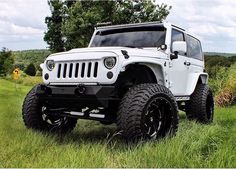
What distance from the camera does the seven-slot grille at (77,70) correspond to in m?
5.80

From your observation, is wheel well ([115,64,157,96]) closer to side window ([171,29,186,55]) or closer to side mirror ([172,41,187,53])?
side mirror ([172,41,187,53])

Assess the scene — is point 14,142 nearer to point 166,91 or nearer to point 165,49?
point 166,91

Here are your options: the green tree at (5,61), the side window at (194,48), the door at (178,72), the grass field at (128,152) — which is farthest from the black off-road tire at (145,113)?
the green tree at (5,61)

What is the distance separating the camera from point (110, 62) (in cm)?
567

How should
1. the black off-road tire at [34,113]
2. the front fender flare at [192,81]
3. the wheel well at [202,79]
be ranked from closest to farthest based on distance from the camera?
the black off-road tire at [34,113] → the front fender flare at [192,81] → the wheel well at [202,79]

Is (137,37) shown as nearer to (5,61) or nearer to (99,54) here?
(99,54)

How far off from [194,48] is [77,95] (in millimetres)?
4187

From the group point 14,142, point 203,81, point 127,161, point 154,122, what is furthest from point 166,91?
point 203,81

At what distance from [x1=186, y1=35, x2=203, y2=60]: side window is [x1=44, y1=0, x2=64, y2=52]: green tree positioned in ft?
100

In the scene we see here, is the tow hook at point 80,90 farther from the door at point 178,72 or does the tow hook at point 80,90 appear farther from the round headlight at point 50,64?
the door at point 178,72

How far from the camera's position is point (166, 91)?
19.5 feet

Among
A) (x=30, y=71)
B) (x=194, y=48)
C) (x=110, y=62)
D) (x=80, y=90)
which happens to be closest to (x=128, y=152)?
(x=80, y=90)

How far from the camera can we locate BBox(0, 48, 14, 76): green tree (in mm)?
56062

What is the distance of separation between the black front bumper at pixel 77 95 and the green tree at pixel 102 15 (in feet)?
89.2
